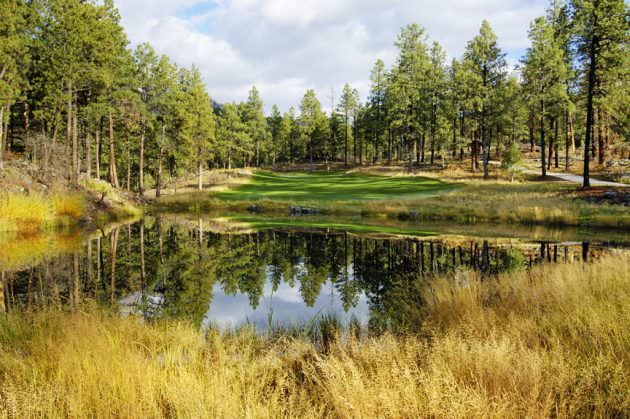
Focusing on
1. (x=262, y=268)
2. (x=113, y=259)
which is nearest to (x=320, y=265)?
(x=262, y=268)

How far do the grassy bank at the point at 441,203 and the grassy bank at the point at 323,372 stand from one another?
67.9ft

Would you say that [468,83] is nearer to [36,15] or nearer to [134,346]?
[36,15]

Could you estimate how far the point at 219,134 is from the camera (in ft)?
224

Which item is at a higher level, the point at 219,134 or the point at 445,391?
the point at 219,134

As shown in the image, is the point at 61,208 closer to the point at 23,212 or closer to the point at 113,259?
the point at 23,212

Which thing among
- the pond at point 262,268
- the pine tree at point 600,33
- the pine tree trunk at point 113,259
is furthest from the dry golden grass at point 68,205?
the pine tree at point 600,33

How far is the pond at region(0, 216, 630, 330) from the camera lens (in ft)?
28.8

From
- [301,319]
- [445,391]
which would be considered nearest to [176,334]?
[301,319]

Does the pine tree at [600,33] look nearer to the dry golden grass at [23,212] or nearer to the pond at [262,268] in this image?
the pond at [262,268]

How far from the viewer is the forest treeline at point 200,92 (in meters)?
29.1

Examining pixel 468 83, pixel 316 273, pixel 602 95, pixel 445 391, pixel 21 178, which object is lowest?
pixel 316 273

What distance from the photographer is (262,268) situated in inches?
543

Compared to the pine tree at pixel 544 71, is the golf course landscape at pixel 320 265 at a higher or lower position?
lower

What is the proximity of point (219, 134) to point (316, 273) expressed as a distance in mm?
59258
